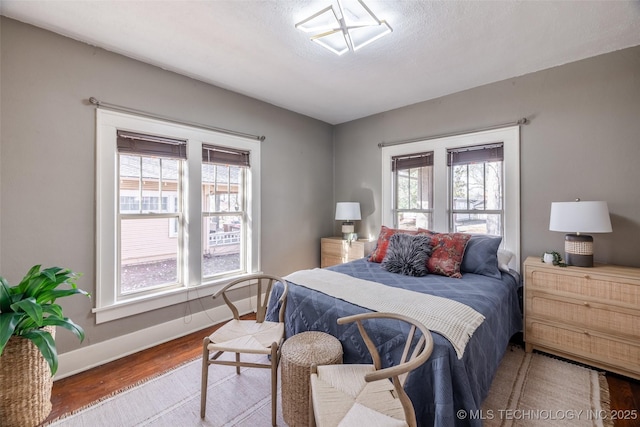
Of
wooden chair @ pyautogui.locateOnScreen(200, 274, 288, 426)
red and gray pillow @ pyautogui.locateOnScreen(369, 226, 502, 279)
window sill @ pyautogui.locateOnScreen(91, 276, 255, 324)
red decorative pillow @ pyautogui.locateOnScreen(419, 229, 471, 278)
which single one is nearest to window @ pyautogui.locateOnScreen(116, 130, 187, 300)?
window sill @ pyautogui.locateOnScreen(91, 276, 255, 324)

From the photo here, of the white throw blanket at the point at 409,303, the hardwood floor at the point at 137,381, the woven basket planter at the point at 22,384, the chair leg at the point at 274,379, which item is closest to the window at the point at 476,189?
the hardwood floor at the point at 137,381

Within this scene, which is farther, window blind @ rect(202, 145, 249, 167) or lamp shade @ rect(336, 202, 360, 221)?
lamp shade @ rect(336, 202, 360, 221)

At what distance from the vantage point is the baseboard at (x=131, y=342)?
2.23m

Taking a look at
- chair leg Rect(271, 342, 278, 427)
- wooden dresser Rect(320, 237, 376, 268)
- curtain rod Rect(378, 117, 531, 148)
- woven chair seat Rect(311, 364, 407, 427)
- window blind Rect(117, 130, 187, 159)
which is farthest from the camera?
wooden dresser Rect(320, 237, 376, 268)

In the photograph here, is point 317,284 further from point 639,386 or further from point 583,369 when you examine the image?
point 639,386

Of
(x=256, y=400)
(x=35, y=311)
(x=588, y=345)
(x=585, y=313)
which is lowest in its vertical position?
(x=256, y=400)

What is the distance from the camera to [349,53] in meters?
2.44

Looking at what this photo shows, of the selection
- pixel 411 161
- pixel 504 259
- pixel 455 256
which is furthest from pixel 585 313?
pixel 411 161

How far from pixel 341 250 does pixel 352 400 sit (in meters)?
2.72

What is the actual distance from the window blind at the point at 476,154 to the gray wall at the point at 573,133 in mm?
228

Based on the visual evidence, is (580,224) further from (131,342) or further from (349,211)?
(131,342)

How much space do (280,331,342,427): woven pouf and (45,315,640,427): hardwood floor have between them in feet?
4.06

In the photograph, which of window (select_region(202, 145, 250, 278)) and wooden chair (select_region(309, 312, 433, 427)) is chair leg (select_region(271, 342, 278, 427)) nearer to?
wooden chair (select_region(309, 312, 433, 427))

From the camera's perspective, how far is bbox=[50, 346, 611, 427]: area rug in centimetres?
173
